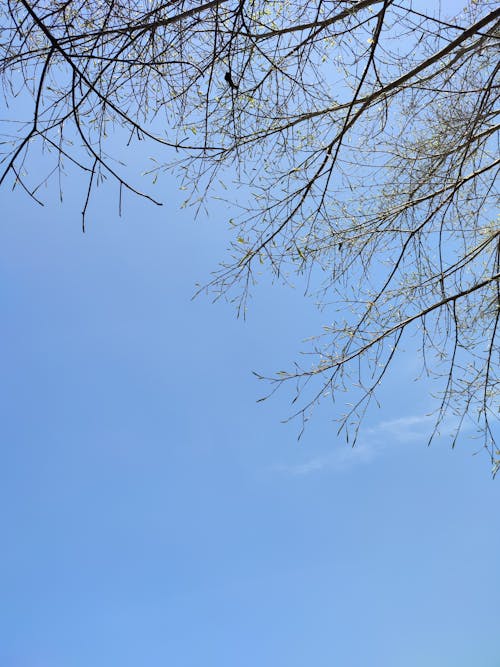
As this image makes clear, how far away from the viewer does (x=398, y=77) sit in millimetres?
2891

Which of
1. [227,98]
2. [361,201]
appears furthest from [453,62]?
[227,98]

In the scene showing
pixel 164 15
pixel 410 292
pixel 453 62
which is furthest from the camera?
pixel 410 292

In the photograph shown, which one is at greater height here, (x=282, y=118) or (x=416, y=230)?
(x=282, y=118)

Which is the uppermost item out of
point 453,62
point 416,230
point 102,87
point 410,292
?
point 453,62

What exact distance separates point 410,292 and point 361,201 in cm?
56

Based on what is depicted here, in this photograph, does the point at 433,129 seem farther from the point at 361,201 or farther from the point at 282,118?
the point at 282,118

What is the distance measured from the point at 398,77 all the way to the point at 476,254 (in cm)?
98

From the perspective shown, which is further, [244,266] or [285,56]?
[244,266]

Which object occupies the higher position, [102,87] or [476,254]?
[102,87]

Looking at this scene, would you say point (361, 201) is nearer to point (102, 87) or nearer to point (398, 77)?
point (398, 77)

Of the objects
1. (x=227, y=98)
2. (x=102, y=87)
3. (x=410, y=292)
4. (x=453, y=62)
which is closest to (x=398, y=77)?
(x=453, y=62)

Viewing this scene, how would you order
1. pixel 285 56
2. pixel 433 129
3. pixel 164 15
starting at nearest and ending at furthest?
pixel 164 15, pixel 285 56, pixel 433 129

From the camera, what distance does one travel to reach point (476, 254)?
3.27 metres

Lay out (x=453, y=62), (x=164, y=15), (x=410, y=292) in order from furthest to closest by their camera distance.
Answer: (x=410, y=292) < (x=453, y=62) < (x=164, y=15)
